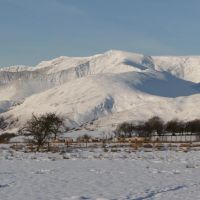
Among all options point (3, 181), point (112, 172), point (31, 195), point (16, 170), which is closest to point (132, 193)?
point (31, 195)

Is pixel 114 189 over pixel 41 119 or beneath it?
beneath

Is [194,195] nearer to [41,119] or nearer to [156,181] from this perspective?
[156,181]

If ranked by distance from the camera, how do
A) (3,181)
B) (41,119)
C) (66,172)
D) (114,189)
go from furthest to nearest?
(41,119) < (66,172) < (3,181) < (114,189)

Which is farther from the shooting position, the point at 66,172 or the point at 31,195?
the point at 66,172

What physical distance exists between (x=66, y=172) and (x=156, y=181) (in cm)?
637

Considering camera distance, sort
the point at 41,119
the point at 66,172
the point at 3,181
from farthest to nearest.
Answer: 1. the point at 41,119
2. the point at 66,172
3. the point at 3,181

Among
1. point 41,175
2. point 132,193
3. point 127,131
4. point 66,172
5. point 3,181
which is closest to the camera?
point 132,193

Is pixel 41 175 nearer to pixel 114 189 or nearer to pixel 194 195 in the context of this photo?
pixel 114 189

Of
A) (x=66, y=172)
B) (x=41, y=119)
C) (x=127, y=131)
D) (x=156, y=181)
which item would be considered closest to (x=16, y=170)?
(x=66, y=172)

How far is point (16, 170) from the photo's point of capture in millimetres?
28531

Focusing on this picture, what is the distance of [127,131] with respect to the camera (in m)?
169

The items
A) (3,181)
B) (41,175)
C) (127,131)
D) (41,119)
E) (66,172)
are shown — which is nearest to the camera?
(3,181)

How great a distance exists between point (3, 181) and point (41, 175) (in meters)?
3.16

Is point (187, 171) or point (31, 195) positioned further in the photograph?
point (187, 171)
